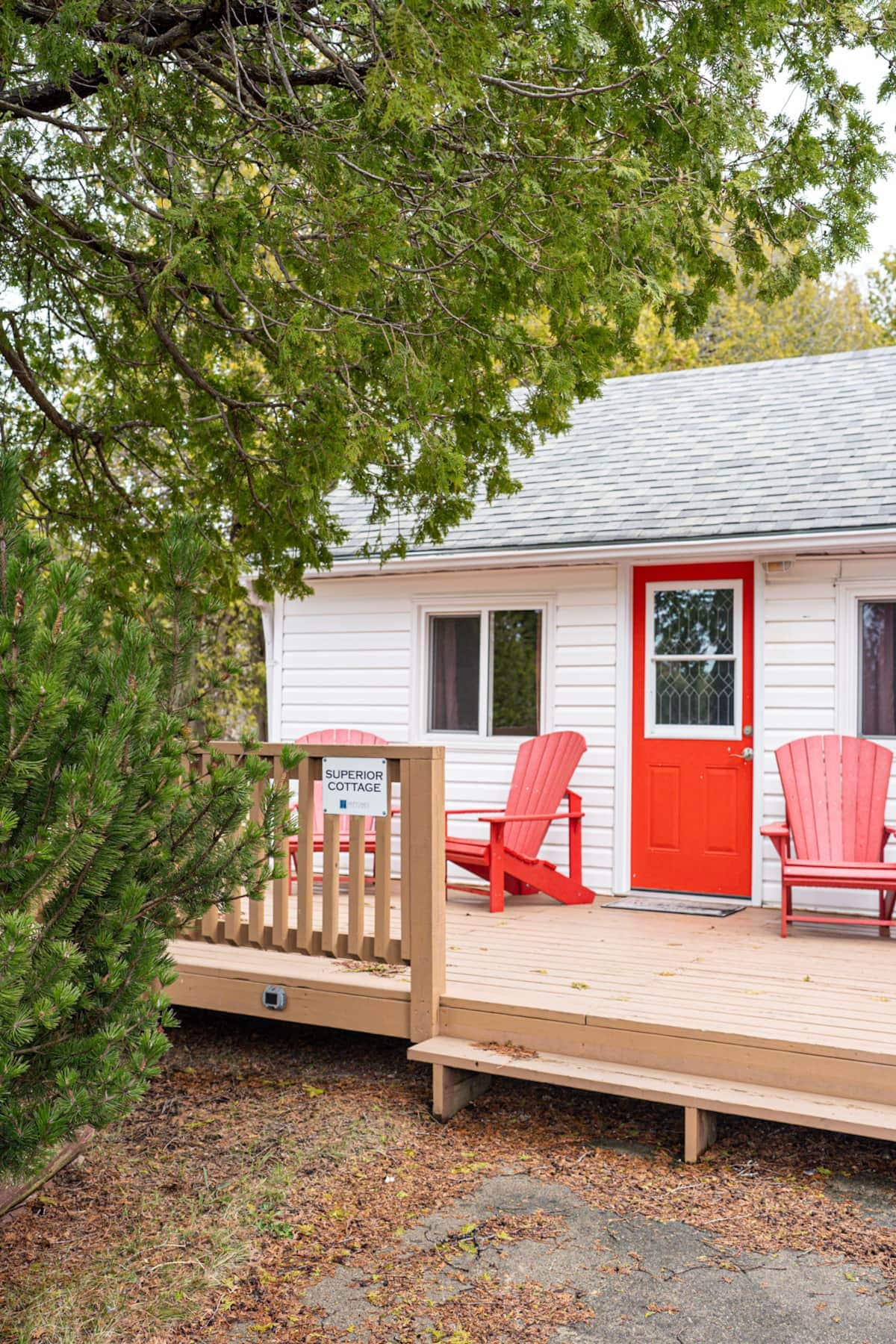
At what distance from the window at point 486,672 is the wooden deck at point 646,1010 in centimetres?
222

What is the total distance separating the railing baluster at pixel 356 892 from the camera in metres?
4.71

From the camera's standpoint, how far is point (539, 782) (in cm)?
762

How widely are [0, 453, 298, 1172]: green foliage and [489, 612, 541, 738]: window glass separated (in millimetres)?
5084

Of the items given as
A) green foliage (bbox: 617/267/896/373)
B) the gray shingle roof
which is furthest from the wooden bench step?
green foliage (bbox: 617/267/896/373)

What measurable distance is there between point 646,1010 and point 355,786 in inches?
55.7

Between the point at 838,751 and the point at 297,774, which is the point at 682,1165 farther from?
the point at 838,751

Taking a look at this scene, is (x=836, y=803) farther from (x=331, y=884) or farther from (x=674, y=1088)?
(x=331, y=884)

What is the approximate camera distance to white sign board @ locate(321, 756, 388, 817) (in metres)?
4.62

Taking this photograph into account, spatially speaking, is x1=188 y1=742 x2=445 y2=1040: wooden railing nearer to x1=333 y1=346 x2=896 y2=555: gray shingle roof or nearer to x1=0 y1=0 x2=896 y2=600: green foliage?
x1=0 y1=0 x2=896 y2=600: green foliage

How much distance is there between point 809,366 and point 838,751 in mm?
4131

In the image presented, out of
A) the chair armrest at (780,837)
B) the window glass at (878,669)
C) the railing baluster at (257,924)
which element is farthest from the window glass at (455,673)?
the railing baluster at (257,924)

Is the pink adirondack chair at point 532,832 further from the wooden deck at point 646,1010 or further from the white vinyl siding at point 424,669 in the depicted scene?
the wooden deck at point 646,1010

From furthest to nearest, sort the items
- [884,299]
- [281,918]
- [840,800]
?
[884,299] < [840,800] < [281,918]

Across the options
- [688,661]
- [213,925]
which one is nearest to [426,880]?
[213,925]
